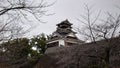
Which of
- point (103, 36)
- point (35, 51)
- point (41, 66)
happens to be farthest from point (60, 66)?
point (35, 51)

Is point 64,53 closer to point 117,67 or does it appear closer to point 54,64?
point 54,64

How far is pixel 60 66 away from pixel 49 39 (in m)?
17.2

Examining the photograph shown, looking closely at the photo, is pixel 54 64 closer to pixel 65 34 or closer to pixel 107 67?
pixel 107 67

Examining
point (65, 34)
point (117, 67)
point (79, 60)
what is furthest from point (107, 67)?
point (65, 34)

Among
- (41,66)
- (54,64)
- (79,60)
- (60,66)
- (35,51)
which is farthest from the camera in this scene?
(35,51)

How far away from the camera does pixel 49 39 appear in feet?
105

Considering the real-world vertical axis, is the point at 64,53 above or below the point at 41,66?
above

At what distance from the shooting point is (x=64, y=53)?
1552cm

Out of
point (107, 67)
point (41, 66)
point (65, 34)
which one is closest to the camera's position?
point (107, 67)

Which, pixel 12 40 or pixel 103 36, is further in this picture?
pixel 103 36

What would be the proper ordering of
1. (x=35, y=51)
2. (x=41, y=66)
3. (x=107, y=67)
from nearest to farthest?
(x=107, y=67), (x=41, y=66), (x=35, y=51)

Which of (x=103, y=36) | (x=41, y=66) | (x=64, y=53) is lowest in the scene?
(x=41, y=66)

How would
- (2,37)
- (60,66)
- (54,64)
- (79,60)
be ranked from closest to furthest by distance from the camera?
(2,37)
(79,60)
(60,66)
(54,64)

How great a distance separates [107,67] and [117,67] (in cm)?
87
